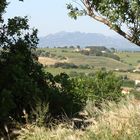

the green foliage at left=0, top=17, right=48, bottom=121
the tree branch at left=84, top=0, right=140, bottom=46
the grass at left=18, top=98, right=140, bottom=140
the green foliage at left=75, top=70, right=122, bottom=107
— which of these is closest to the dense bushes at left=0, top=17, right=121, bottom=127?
the green foliage at left=0, top=17, right=48, bottom=121

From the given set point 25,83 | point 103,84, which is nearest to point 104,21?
point 25,83

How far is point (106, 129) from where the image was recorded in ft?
28.5

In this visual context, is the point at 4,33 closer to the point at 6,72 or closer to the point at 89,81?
the point at 6,72

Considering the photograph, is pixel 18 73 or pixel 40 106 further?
pixel 18 73

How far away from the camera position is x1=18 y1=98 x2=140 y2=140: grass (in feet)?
27.7

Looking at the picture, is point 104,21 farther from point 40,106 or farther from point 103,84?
point 103,84

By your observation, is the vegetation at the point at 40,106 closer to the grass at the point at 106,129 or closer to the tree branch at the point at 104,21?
the grass at the point at 106,129

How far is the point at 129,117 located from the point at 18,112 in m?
7.44

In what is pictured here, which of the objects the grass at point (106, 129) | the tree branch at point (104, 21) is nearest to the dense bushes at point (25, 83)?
the tree branch at point (104, 21)

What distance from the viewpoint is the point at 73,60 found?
18088 centimetres

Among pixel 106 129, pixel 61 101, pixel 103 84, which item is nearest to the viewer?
pixel 106 129

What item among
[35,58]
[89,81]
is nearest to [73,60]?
[89,81]

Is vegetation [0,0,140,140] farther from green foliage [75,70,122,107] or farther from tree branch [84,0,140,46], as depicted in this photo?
green foliage [75,70,122,107]

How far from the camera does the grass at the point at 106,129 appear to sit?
27.7ft
